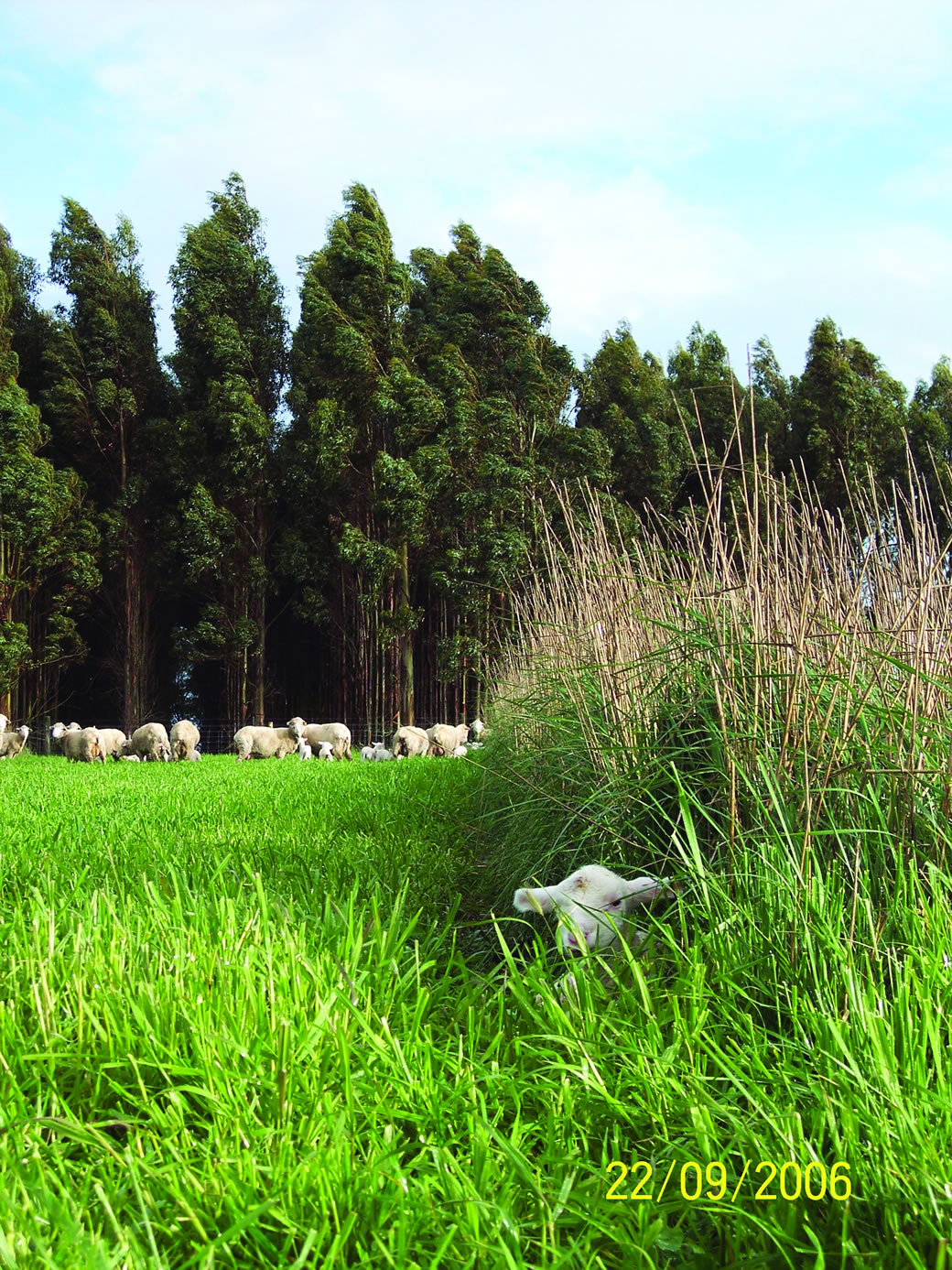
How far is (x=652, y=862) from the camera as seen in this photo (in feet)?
6.01

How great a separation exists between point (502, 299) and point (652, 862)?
12.3 m

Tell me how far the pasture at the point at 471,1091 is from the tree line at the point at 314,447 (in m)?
10.3

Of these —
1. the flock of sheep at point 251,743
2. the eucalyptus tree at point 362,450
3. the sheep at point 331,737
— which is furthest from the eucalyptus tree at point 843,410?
the sheep at point 331,737

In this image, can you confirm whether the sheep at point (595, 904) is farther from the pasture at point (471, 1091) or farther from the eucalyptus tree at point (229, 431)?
the eucalyptus tree at point (229, 431)

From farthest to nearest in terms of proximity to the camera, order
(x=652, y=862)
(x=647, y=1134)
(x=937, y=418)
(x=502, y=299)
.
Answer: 1. (x=937, y=418)
2. (x=502, y=299)
3. (x=652, y=862)
4. (x=647, y=1134)

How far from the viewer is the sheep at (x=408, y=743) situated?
9.98 metres

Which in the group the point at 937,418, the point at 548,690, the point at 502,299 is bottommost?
the point at 548,690

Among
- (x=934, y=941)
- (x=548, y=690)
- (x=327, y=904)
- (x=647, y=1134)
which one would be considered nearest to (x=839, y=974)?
(x=934, y=941)

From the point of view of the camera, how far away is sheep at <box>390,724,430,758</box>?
9.98 meters

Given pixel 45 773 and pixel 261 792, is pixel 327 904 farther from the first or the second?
pixel 45 773

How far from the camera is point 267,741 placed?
10.3 m

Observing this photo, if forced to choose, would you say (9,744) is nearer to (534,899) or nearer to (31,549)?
(31,549)

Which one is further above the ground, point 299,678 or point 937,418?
point 937,418

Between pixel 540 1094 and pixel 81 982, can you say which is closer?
pixel 540 1094
